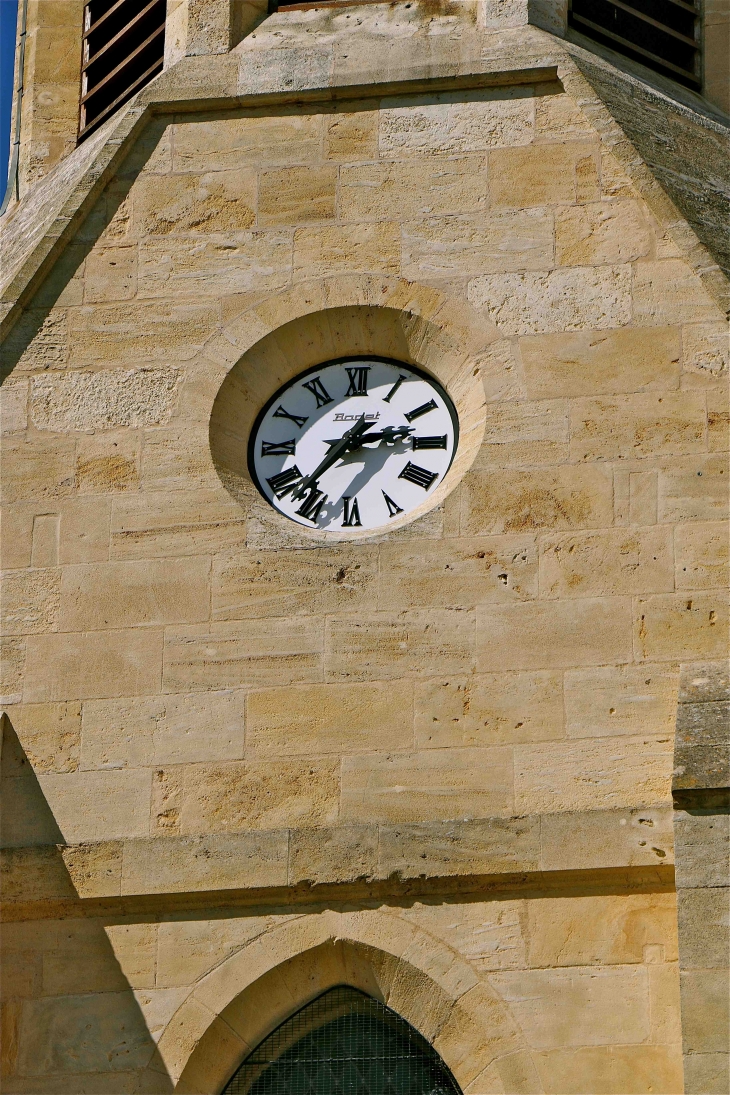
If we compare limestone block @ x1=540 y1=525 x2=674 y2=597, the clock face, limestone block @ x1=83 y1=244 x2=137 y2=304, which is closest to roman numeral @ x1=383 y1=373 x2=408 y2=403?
the clock face

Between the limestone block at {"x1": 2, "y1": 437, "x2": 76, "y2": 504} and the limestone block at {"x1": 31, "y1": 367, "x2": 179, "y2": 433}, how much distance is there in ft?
0.34

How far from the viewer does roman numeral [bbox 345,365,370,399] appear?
13805 mm

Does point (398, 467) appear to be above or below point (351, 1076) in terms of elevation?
above

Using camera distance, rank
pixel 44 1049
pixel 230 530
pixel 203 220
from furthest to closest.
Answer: pixel 203 220 → pixel 230 530 → pixel 44 1049

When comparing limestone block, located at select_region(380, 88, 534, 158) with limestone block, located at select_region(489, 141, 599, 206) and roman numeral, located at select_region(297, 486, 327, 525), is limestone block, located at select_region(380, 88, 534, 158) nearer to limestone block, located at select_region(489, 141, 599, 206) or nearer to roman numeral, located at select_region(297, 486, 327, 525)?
limestone block, located at select_region(489, 141, 599, 206)

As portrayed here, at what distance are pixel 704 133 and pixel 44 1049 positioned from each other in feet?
20.0

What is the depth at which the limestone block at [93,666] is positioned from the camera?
12953 mm

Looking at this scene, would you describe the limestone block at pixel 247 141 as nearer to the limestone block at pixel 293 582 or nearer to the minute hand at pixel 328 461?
the minute hand at pixel 328 461

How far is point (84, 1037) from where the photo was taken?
40.4 feet

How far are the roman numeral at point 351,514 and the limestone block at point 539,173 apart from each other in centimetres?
174

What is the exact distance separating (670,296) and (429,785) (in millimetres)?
2825

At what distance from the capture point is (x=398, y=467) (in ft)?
44.4

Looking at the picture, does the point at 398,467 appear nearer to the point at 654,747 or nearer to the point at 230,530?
the point at 230,530

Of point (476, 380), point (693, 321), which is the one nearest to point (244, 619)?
point (476, 380)
